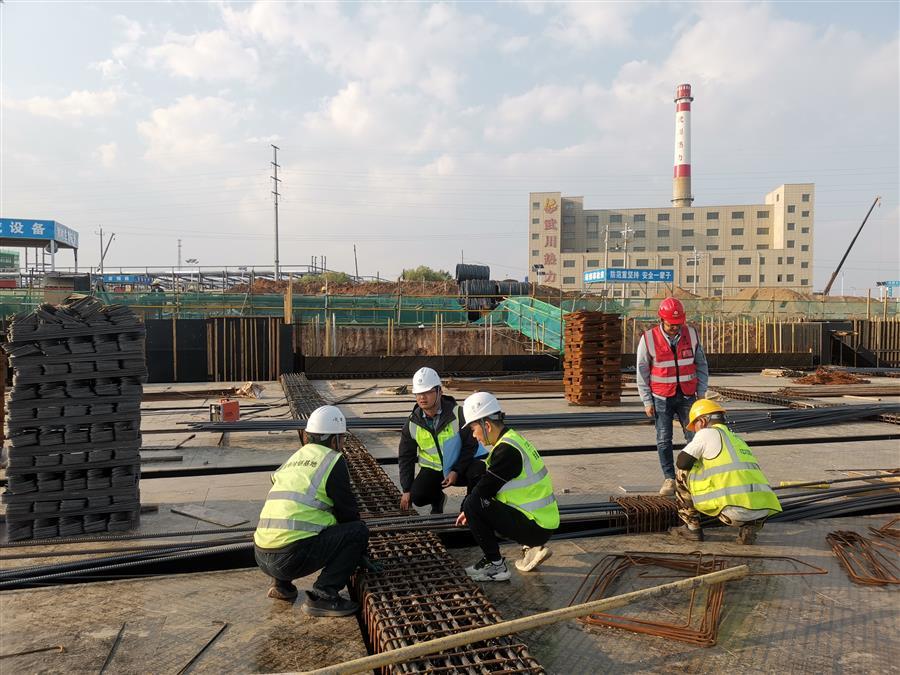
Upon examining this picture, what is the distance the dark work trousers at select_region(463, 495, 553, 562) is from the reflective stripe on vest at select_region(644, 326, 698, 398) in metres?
2.43

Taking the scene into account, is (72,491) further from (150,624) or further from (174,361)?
(174,361)

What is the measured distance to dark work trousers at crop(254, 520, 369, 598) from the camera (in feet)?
12.1

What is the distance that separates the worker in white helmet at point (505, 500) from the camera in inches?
164

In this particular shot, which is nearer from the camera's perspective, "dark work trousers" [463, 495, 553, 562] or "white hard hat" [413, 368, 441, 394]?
"dark work trousers" [463, 495, 553, 562]

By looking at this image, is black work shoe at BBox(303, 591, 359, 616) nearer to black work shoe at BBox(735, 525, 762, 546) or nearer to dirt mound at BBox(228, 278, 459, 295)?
black work shoe at BBox(735, 525, 762, 546)

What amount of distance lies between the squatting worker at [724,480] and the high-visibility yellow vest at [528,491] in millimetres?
1237

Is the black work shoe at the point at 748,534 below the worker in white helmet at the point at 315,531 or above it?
below

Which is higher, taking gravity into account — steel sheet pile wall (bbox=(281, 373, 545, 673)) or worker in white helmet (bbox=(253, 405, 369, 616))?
worker in white helmet (bbox=(253, 405, 369, 616))

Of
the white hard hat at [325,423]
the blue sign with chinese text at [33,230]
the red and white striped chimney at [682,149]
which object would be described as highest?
the red and white striped chimney at [682,149]

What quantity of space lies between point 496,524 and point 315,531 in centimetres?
121

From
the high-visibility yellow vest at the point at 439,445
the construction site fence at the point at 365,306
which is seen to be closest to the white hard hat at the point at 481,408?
the high-visibility yellow vest at the point at 439,445

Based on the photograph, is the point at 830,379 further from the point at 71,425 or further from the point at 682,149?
the point at 682,149

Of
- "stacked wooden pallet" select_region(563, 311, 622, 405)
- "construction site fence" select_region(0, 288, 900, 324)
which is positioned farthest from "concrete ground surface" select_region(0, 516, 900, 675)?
"construction site fence" select_region(0, 288, 900, 324)

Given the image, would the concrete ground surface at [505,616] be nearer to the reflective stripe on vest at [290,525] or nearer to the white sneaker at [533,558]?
the white sneaker at [533,558]
